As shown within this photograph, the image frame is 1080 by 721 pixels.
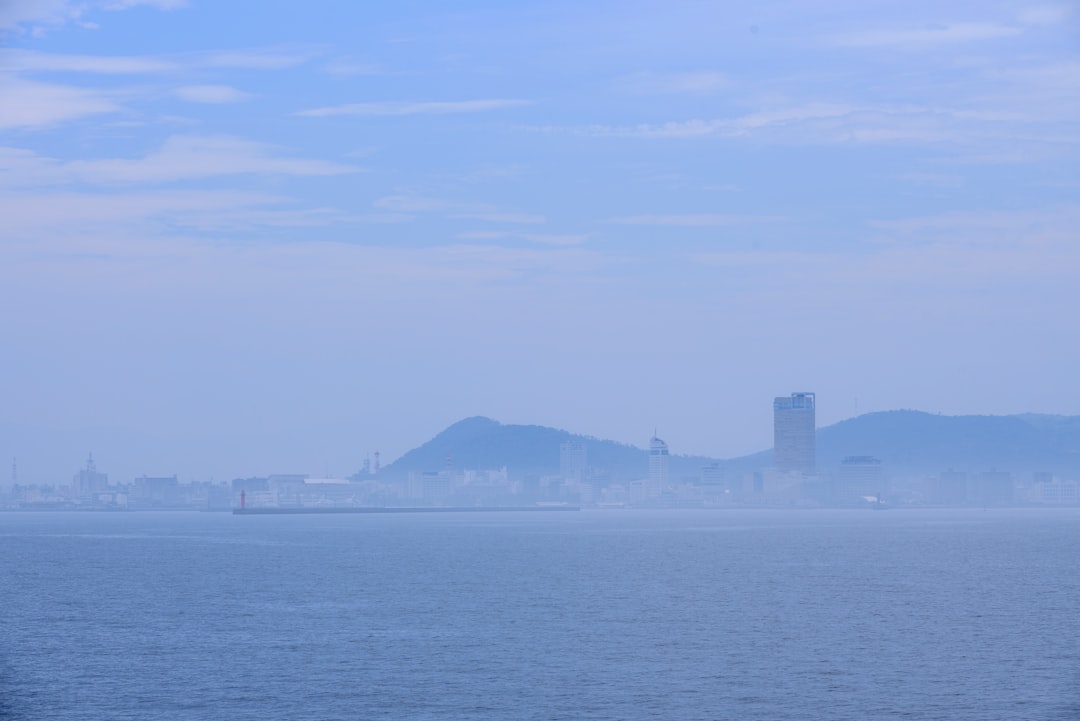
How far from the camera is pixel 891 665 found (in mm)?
59188

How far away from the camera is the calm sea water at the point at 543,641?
168 ft

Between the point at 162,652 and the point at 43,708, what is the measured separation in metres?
13.5

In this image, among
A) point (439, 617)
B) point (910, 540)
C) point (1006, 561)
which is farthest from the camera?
point (910, 540)

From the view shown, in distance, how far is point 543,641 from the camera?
219 ft

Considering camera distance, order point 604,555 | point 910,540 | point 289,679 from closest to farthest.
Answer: point 289,679, point 604,555, point 910,540

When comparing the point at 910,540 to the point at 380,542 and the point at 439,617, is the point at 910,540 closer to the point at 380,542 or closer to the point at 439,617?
the point at 380,542

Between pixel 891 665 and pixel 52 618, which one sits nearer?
pixel 891 665

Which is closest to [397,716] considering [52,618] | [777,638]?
[777,638]

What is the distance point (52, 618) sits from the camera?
77062 mm

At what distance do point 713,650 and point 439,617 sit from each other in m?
19.4

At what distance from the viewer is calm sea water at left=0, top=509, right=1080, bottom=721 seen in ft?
168

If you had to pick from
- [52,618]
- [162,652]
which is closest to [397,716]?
[162,652]

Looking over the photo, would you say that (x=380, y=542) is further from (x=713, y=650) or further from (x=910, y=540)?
(x=713, y=650)

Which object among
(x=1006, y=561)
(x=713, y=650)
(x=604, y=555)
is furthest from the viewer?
(x=604, y=555)
